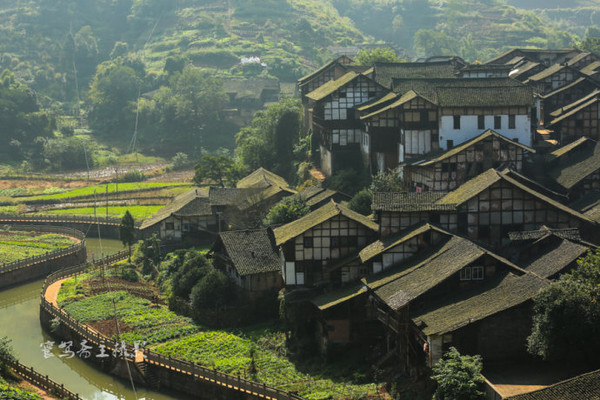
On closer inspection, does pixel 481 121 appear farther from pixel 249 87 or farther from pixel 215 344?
pixel 249 87

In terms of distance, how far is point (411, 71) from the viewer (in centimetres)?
7894

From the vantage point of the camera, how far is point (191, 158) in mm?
126062

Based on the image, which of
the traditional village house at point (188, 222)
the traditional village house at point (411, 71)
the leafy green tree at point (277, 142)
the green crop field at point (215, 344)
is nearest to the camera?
the green crop field at point (215, 344)

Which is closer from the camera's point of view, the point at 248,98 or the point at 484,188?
the point at 484,188

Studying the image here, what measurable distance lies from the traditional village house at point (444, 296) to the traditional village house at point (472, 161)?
11195mm

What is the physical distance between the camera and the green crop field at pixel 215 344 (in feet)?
147

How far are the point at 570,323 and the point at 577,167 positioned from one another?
25110 mm

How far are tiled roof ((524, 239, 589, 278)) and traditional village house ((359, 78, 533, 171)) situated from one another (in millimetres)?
18102

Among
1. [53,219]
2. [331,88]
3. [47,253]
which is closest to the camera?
[331,88]

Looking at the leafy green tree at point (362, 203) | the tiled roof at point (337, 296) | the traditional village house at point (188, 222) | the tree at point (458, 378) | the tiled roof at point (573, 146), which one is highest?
the tiled roof at point (573, 146)

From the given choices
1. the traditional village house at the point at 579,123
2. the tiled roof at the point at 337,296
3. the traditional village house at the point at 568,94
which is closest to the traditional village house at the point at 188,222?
the tiled roof at the point at 337,296

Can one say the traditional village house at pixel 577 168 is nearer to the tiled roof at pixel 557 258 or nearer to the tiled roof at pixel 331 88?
the tiled roof at pixel 557 258

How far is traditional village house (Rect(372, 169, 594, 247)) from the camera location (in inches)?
1988

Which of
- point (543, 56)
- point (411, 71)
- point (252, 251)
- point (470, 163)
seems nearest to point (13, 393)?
point (252, 251)
